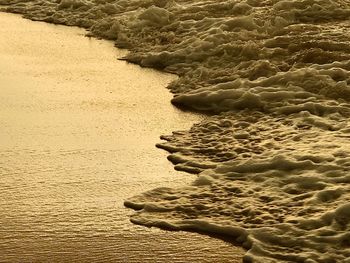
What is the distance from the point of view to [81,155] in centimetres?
525

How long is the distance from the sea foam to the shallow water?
183 millimetres

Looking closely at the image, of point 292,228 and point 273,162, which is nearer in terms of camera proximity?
point 292,228

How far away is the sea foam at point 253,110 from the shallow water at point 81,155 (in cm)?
18

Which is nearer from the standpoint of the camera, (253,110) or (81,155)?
(81,155)

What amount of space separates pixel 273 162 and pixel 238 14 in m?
4.33

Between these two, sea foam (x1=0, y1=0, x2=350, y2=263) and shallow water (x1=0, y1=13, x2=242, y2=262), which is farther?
sea foam (x1=0, y1=0, x2=350, y2=263)

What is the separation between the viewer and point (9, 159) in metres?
5.18

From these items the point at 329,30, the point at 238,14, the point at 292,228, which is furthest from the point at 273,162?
the point at 238,14

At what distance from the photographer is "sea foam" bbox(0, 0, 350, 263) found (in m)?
4.25

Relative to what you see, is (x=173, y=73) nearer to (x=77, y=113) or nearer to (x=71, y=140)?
(x=77, y=113)

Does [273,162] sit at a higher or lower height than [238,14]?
lower

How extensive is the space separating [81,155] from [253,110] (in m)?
1.70

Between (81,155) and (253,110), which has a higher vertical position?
(253,110)

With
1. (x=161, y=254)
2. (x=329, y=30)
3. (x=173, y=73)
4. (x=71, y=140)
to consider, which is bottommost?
(x=161, y=254)
